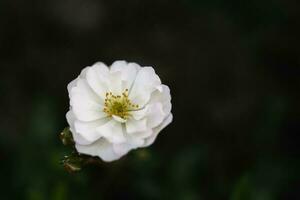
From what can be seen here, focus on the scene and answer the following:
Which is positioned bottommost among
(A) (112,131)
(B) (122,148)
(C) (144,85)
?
(B) (122,148)

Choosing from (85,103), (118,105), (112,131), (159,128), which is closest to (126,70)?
(118,105)

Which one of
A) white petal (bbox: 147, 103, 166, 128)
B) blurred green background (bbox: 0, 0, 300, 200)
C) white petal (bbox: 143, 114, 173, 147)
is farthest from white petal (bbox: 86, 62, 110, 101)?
blurred green background (bbox: 0, 0, 300, 200)

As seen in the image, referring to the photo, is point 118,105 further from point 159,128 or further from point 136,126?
point 159,128

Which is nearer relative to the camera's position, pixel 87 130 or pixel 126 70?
pixel 87 130

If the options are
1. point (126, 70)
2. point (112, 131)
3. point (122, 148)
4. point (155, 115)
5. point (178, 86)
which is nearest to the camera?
point (122, 148)

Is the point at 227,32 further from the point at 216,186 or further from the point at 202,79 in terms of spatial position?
the point at 216,186

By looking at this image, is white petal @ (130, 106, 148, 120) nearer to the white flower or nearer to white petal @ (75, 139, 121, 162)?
the white flower
